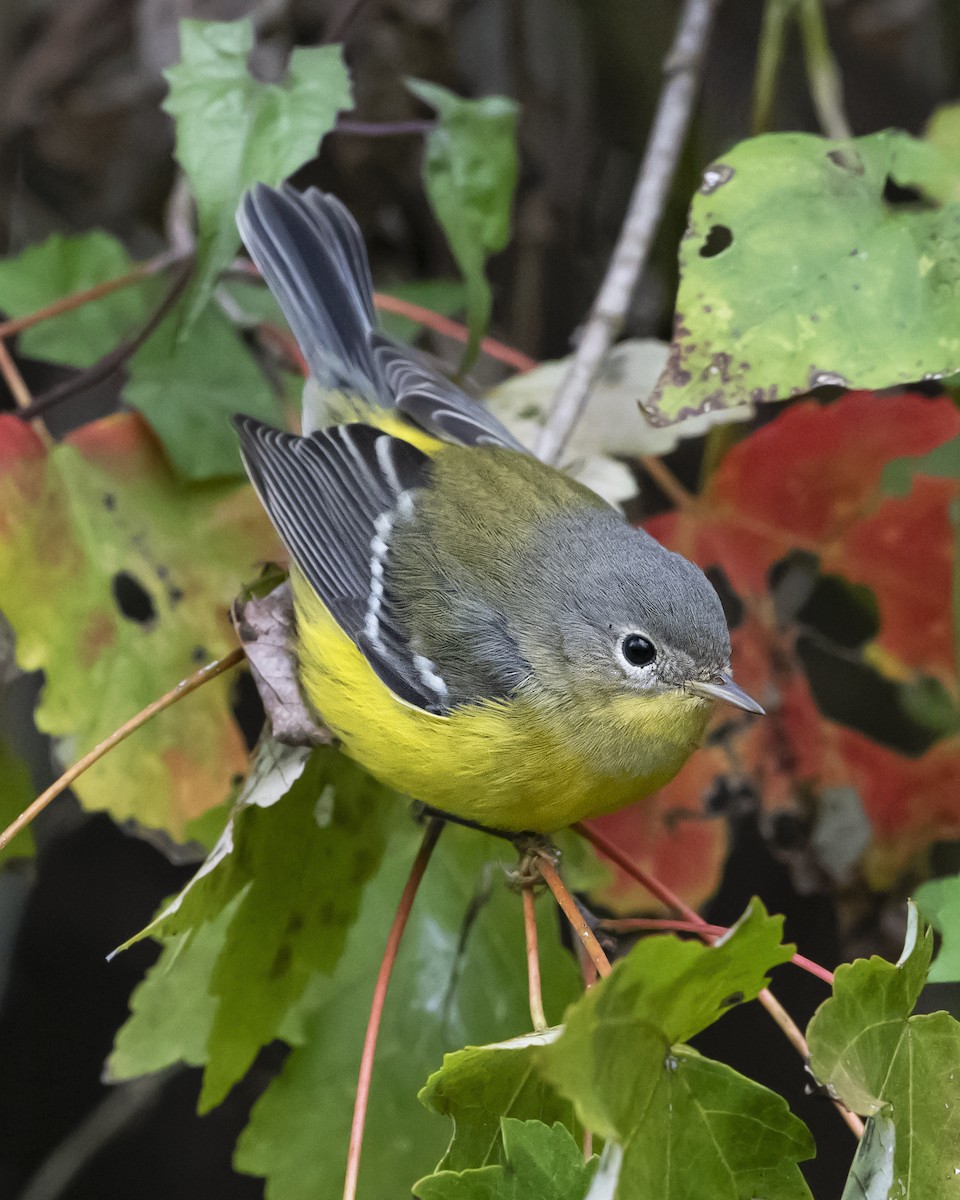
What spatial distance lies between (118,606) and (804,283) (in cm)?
101

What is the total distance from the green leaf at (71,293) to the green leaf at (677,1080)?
1568 millimetres

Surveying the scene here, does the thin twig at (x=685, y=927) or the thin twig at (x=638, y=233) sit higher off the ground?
the thin twig at (x=638, y=233)

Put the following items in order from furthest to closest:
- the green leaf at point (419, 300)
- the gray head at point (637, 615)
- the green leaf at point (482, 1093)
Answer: the green leaf at point (419, 300) < the gray head at point (637, 615) < the green leaf at point (482, 1093)

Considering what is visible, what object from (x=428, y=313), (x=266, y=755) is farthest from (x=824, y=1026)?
(x=428, y=313)

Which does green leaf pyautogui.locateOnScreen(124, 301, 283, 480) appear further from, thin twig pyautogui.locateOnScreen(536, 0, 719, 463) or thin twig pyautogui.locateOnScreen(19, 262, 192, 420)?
thin twig pyautogui.locateOnScreen(536, 0, 719, 463)

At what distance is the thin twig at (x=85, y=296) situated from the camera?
192 centimetres

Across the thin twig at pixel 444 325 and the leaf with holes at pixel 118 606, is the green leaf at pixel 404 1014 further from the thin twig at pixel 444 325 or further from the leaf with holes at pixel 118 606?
the thin twig at pixel 444 325

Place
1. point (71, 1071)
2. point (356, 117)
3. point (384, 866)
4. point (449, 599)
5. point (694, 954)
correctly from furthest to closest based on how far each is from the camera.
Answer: point (71, 1071)
point (356, 117)
point (449, 599)
point (384, 866)
point (694, 954)

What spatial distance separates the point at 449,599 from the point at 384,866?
1.37 ft

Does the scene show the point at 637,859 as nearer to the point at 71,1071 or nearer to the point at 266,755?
the point at 266,755

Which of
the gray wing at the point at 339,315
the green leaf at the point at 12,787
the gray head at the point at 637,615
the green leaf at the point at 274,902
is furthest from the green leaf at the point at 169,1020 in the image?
the gray wing at the point at 339,315

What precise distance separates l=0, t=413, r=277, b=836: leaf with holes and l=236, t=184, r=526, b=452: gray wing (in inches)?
18.9

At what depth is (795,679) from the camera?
2.10 meters

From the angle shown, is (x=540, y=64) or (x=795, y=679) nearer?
(x=795, y=679)
